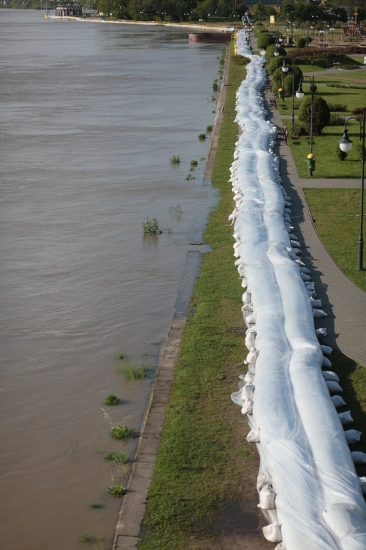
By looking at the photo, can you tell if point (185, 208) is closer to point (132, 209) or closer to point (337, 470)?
point (132, 209)

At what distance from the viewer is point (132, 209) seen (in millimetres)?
19797

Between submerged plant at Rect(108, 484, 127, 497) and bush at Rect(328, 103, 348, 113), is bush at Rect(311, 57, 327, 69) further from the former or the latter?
submerged plant at Rect(108, 484, 127, 497)

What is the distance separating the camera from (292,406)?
8922 mm

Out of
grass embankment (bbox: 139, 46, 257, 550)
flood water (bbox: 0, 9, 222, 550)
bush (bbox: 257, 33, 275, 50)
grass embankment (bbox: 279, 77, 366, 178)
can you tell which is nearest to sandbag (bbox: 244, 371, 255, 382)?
grass embankment (bbox: 139, 46, 257, 550)

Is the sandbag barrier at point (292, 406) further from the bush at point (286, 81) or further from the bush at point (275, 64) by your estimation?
the bush at point (275, 64)

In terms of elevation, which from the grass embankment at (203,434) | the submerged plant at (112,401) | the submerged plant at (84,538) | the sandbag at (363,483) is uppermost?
the sandbag at (363,483)

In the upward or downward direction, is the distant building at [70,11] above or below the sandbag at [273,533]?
above

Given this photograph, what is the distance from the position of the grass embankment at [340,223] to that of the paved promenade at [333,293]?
0.14 meters

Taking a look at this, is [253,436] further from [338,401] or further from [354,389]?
[354,389]

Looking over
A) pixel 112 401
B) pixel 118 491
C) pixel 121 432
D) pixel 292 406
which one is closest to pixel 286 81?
pixel 112 401

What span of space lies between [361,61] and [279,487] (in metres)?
49.6

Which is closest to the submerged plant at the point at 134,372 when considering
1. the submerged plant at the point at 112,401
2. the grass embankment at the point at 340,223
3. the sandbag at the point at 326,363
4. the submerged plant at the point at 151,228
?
the submerged plant at the point at 112,401

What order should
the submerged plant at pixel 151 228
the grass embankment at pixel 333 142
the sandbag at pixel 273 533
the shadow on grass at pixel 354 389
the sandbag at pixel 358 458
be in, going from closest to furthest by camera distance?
the sandbag at pixel 273 533 → the sandbag at pixel 358 458 → the shadow on grass at pixel 354 389 → the submerged plant at pixel 151 228 → the grass embankment at pixel 333 142

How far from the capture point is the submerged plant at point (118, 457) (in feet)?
30.1
